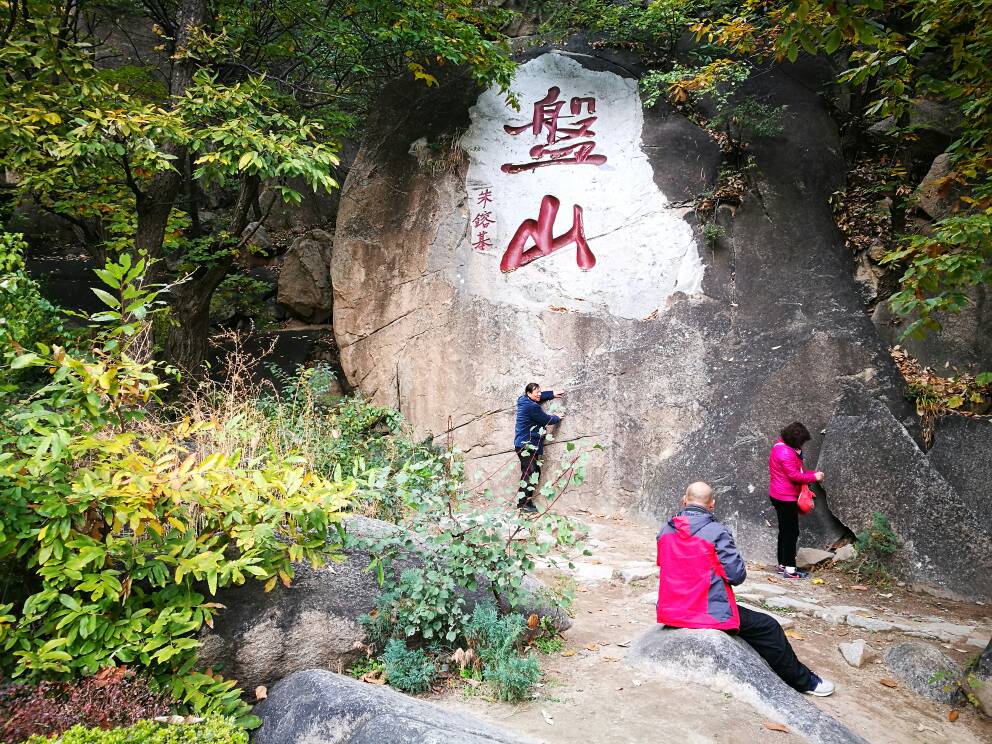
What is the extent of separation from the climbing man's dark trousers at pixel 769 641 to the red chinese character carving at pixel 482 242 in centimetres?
505

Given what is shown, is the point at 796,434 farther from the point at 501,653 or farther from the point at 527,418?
the point at 501,653

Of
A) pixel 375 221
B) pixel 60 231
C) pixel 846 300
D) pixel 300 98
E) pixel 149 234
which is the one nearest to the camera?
pixel 846 300

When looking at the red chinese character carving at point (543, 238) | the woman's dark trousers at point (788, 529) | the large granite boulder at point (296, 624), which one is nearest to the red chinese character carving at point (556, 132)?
the red chinese character carving at point (543, 238)

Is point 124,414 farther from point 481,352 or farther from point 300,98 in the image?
point 300,98

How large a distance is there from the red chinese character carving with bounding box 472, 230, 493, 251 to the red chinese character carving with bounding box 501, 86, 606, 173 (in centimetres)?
81

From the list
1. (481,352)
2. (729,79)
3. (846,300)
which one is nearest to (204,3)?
(481,352)

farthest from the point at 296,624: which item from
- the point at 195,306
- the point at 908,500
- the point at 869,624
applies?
the point at 195,306

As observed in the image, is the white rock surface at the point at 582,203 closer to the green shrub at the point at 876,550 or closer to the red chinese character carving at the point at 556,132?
the red chinese character carving at the point at 556,132

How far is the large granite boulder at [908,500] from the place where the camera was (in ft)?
16.7

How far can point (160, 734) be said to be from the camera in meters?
2.21

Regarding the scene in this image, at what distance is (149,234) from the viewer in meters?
6.71

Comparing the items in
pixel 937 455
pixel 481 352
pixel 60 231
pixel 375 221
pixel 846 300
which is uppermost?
pixel 60 231

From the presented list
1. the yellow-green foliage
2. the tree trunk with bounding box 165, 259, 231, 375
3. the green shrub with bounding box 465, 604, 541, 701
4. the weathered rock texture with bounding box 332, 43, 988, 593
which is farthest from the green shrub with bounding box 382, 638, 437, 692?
the tree trunk with bounding box 165, 259, 231, 375

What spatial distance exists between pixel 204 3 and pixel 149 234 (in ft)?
8.05
